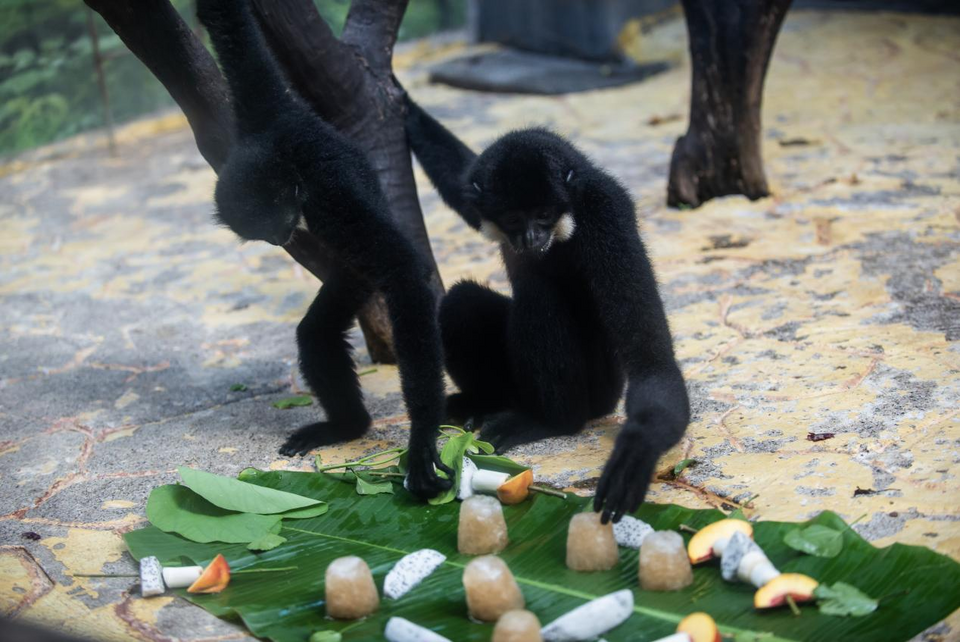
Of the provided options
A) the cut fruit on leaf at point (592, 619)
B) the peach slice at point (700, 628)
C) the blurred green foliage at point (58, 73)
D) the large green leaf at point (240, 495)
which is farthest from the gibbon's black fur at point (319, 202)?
the blurred green foliage at point (58, 73)

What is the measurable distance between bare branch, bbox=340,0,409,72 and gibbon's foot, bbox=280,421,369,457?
6.44 feet

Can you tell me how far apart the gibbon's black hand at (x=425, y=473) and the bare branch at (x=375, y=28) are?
237 centimetres

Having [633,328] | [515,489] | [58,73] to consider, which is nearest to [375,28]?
[633,328]

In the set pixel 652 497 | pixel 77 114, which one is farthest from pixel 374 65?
Answer: pixel 77 114

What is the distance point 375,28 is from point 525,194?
1.95 m

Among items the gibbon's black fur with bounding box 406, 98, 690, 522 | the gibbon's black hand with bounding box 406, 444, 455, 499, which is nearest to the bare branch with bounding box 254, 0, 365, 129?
the gibbon's black fur with bounding box 406, 98, 690, 522

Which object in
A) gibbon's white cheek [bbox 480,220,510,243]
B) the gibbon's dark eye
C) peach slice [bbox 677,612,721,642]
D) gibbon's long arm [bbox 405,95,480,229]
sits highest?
gibbon's long arm [bbox 405,95,480,229]

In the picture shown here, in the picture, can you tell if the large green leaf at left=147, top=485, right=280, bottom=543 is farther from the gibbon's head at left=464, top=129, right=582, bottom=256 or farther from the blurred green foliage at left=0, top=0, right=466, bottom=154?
the blurred green foliage at left=0, top=0, right=466, bottom=154

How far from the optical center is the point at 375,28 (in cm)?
533

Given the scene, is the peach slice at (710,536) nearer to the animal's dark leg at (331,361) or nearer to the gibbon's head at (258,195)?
the animal's dark leg at (331,361)

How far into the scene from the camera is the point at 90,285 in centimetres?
738

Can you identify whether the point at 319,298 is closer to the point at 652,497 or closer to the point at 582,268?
the point at 582,268

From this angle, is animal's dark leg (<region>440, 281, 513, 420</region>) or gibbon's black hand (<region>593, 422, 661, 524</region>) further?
animal's dark leg (<region>440, 281, 513, 420</region>)

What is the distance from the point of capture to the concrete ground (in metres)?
3.58
